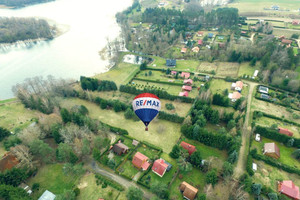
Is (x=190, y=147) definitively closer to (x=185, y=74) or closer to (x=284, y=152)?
(x=284, y=152)

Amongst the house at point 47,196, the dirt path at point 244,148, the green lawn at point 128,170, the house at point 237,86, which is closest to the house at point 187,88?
the house at point 237,86

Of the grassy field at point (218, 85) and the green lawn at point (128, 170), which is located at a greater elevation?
the grassy field at point (218, 85)

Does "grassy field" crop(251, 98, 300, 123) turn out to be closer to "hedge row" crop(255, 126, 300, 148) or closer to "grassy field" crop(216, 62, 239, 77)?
"hedge row" crop(255, 126, 300, 148)

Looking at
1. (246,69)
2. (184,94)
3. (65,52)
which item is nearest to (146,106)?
(184,94)

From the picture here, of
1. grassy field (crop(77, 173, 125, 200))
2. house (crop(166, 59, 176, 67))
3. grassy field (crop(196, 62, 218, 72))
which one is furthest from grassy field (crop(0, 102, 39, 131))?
grassy field (crop(196, 62, 218, 72))

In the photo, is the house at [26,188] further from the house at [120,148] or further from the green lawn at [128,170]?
the house at [120,148]

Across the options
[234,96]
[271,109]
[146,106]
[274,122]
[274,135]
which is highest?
[146,106]
